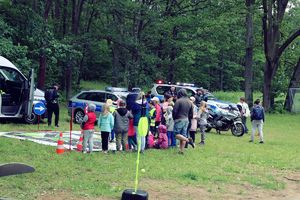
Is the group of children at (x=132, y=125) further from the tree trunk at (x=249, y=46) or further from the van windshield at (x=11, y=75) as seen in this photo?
the tree trunk at (x=249, y=46)

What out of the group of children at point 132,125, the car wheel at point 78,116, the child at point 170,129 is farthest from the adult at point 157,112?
the car wheel at point 78,116

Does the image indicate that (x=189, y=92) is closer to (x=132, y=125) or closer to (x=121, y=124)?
(x=132, y=125)

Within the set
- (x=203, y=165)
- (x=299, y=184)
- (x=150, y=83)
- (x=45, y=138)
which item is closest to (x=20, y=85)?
(x=45, y=138)

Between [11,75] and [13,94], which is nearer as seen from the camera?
[13,94]

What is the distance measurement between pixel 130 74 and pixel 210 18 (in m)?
6.54

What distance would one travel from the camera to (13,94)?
17312 mm

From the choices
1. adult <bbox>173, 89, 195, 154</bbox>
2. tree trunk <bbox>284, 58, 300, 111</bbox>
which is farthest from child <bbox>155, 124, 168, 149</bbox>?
tree trunk <bbox>284, 58, 300, 111</bbox>

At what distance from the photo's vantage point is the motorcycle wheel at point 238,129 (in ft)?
63.0

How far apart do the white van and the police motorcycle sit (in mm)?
7454

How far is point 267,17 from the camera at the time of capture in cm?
3250

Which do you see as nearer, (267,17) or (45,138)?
(45,138)

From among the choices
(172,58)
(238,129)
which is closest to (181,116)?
(238,129)

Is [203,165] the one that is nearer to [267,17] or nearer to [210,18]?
[210,18]

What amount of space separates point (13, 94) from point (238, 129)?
29.6ft
